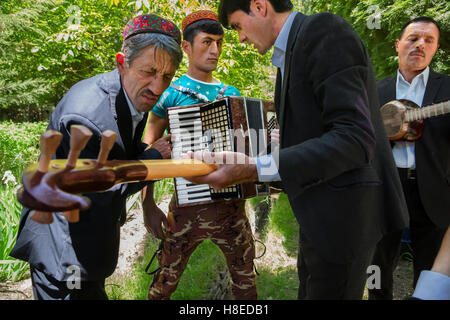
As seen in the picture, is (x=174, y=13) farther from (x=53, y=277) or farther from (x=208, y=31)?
(x=53, y=277)

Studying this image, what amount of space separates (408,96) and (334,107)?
195 centimetres

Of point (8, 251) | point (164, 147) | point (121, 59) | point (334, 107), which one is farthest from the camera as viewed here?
point (8, 251)

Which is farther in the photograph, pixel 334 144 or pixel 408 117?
pixel 408 117

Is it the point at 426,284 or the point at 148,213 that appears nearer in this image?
the point at 426,284

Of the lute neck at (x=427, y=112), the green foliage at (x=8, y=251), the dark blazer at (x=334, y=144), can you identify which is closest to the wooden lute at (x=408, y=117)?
the lute neck at (x=427, y=112)

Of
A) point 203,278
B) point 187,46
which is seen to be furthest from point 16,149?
point 187,46

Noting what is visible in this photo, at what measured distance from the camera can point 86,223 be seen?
153cm

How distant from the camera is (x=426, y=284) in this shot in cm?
103

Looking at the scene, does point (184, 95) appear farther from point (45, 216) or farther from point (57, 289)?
point (45, 216)

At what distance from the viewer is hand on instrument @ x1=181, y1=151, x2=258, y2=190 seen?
1360mm

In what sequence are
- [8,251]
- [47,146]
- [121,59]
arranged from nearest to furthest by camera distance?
1. [47,146]
2. [121,59]
3. [8,251]

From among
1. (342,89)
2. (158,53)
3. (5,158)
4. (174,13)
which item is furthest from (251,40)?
(5,158)

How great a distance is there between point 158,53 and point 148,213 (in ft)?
4.10

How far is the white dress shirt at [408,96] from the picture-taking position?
2.60m
